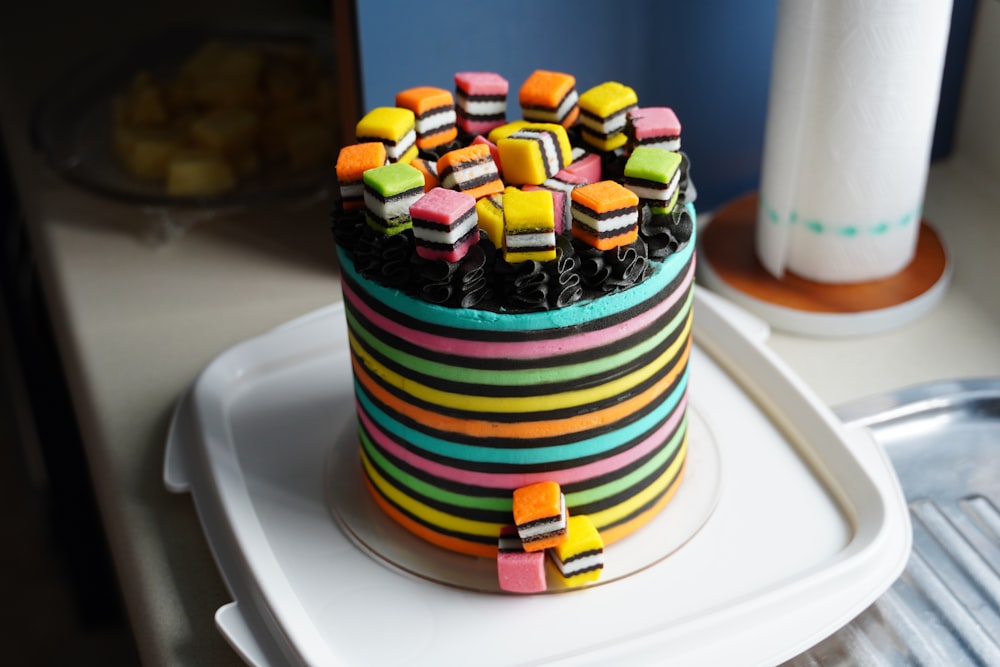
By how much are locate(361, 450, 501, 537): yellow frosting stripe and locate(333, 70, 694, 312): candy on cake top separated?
136 millimetres

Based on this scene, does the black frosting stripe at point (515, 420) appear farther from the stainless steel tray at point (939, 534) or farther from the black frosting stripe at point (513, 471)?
the stainless steel tray at point (939, 534)

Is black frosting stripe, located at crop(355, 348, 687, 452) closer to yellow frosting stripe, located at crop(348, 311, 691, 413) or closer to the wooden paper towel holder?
yellow frosting stripe, located at crop(348, 311, 691, 413)

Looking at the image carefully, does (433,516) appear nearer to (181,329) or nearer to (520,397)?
(520,397)

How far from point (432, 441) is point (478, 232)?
112mm

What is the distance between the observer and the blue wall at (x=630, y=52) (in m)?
0.84

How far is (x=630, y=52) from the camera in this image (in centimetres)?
90

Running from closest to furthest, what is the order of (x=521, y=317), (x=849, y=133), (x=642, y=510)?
(x=521, y=317) < (x=642, y=510) < (x=849, y=133)

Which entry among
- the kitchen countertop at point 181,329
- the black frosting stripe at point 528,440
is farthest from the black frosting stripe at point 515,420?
the kitchen countertop at point 181,329

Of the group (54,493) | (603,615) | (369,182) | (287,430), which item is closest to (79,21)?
(54,493)

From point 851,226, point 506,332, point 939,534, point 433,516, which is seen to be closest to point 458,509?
point 433,516

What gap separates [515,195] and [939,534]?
351mm

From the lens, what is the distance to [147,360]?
845 mm

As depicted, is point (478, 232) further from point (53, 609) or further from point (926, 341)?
point (53, 609)

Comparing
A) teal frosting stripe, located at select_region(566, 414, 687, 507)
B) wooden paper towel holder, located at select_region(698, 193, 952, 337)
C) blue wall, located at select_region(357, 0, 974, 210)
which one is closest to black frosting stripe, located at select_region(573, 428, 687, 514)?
teal frosting stripe, located at select_region(566, 414, 687, 507)
